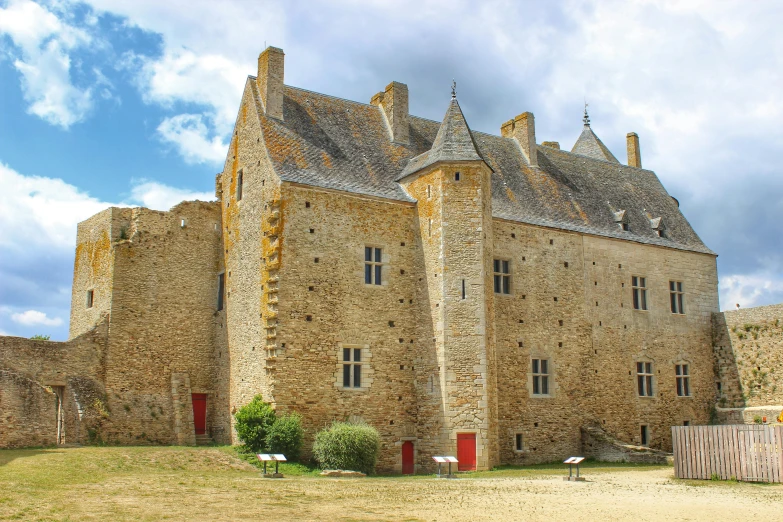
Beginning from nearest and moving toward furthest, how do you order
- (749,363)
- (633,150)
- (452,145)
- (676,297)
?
(452,145), (749,363), (676,297), (633,150)

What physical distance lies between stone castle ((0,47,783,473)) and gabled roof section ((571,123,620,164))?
7263 mm

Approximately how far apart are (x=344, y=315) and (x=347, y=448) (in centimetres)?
418

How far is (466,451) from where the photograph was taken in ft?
71.6

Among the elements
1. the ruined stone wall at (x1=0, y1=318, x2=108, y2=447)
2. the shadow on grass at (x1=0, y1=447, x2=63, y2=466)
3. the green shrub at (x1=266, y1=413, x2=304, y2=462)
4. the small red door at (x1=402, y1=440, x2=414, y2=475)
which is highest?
the ruined stone wall at (x1=0, y1=318, x2=108, y2=447)

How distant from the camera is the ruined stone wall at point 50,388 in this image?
21703 mm

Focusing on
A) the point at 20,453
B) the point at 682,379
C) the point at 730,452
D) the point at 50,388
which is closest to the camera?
the point at 730,452

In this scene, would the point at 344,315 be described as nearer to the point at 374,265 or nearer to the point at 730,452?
the point at 374,265

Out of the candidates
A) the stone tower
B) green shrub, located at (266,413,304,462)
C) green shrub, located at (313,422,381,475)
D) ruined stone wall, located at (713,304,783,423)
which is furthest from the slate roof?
green shrub, located at (313,422,381,475)

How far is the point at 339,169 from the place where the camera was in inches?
968

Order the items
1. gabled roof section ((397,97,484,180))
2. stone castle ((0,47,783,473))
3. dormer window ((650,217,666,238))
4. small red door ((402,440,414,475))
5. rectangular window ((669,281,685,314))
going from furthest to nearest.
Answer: dormer window ((650,217,666,238)) < rectangular window ((669,281,685,314)) < gabled roof section ((397,97,484,180)) < small red door ((402,440,414,475)) < stone castle ((0,47,783,473))

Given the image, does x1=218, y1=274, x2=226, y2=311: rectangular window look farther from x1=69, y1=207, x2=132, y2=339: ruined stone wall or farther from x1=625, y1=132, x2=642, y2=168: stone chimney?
x1=625, y1=132, x2=642, y2=168: stone chimney

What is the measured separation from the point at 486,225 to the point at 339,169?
503 centimetres

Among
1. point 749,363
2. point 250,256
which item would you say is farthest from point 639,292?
point 250,256

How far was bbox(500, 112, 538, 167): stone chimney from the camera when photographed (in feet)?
101
